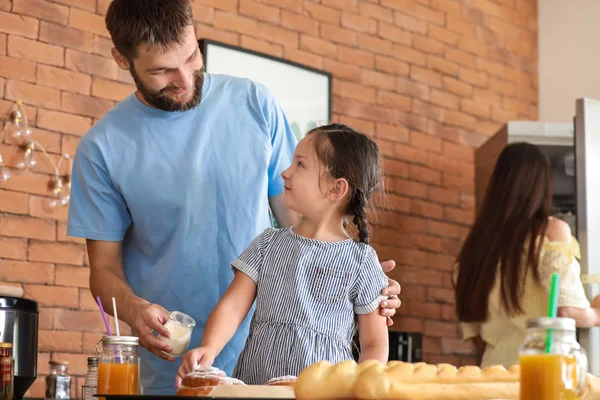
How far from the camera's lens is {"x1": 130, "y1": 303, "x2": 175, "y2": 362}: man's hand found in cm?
165

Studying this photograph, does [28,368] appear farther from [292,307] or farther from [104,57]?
[104,57]

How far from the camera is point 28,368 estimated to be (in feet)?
7.17

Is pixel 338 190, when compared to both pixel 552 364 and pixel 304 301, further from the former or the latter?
pixel 552 364

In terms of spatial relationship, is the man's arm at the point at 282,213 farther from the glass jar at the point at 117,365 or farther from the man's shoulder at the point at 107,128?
the glass jar at the point at 117,365

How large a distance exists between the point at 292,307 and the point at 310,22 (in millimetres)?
2811

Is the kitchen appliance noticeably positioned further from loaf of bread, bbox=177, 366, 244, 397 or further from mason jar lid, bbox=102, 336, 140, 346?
loaf of bread, bbox=177, 366, 244, 397

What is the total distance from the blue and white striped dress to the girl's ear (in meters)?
0.10

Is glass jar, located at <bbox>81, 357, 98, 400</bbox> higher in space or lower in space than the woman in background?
lower

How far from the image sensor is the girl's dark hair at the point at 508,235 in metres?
3.19

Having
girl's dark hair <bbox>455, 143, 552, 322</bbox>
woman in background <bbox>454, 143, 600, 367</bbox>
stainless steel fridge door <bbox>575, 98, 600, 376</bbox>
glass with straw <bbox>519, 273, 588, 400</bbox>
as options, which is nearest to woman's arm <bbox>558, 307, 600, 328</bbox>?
woman in background <bbox>454, 143, 600, 367</bbox>

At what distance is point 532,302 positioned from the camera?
316 centimetres

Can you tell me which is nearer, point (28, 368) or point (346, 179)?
point (346, 179)

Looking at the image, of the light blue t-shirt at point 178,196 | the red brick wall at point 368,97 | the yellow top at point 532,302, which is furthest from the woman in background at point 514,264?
the light blue t-shirt at point 178,196

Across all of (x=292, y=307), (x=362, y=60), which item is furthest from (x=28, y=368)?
(x=362, y=60)
